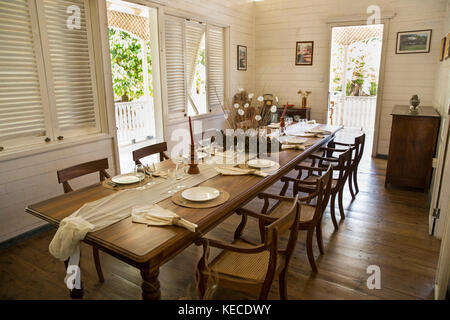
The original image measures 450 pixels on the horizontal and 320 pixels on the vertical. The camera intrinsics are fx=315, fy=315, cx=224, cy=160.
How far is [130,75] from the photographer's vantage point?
7.03m

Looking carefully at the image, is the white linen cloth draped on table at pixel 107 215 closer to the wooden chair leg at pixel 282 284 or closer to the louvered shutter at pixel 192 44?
the wooden chair leg at pixel 282 284

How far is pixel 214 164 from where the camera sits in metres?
2.61

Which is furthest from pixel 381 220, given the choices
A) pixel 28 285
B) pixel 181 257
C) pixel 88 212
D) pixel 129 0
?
pixel 129 0

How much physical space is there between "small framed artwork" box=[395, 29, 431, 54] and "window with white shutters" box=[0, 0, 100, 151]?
4.73 meters

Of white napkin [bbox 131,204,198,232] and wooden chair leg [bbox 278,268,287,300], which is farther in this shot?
wooden chair leg [bbox 278,268,287,300]

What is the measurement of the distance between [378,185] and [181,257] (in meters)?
2.99

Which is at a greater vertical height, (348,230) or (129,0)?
(129,0)

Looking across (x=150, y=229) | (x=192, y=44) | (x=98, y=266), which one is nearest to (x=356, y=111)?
(x=192, y=44)

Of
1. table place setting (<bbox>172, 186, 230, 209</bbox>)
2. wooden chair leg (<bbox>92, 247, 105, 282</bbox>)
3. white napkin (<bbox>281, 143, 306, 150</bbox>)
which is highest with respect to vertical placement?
white napkin (<bbox>281, 143, 306, 150</bbox>)

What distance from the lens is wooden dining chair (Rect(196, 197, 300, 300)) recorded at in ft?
5.10

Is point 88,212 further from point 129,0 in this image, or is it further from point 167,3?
point 167,3

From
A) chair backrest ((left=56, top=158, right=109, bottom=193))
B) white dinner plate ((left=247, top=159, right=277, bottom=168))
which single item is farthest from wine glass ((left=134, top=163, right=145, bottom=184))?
white dinner plate ((left=247, top=159, right=277, bottom=168))

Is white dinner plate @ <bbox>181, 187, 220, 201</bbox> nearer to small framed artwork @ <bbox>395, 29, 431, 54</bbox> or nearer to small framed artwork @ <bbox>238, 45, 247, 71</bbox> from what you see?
small framed artwork @ <bbox>238, 45, 247, 71</bbox>
